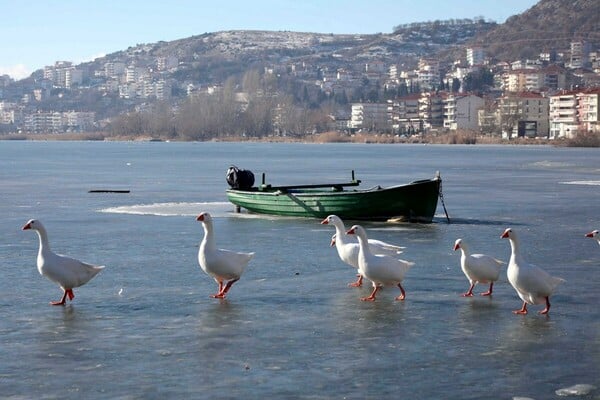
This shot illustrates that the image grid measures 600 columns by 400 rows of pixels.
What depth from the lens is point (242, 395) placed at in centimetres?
1023

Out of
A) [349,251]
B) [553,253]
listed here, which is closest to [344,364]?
[349,251]

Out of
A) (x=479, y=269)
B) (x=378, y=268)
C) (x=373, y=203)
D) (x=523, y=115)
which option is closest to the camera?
(x=378, y=268)

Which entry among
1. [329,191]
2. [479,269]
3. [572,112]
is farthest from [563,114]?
[479,269]

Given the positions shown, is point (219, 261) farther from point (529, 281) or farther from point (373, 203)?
point (373, 203)

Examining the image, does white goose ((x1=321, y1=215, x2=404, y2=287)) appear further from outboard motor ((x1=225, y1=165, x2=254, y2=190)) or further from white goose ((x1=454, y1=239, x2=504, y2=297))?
outboard motor ((x1=225, y1=165, x2=254, y2=190))

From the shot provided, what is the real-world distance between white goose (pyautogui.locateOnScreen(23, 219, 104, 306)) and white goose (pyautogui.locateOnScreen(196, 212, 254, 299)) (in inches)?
51.6

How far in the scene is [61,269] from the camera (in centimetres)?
1462

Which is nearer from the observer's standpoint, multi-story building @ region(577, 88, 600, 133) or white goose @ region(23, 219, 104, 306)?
white goose @ region(23, 219, 104, 306)

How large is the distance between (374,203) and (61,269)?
1403 centimetres

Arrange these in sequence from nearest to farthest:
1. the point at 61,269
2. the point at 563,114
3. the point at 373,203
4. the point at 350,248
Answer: the point at 61,269 → the point at 350,248 → the point at 373,203 → the point at 563,114

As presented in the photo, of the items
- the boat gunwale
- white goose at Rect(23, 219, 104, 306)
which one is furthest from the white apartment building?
white goose at Rect(23, 219, 104, 306)

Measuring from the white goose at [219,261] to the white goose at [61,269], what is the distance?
4.30ft

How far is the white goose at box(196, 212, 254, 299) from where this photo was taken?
1520 centimetres

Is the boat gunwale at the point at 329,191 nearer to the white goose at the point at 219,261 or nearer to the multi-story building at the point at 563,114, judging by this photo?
the white goose at the point at 219,261
